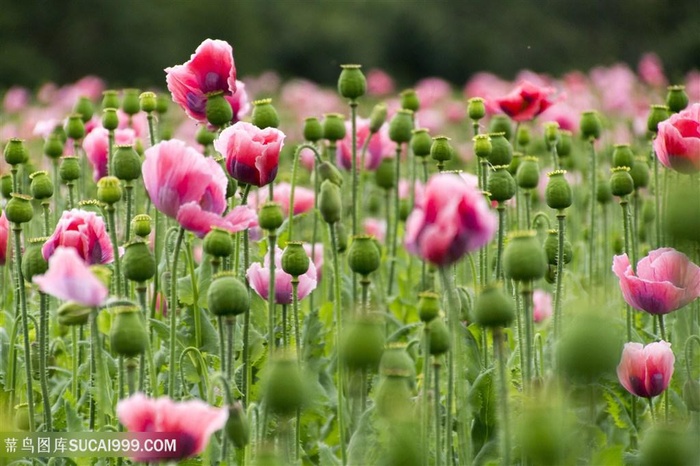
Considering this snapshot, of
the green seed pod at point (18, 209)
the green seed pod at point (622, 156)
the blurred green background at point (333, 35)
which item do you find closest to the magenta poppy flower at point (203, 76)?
the green seed pod at point (18, 209)

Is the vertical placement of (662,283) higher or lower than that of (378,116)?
lower

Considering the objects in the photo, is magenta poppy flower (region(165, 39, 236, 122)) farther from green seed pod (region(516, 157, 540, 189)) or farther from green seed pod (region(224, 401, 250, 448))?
green seed pod (region(224, 401, 250, 448))

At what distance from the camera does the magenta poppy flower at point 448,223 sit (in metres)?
1.56

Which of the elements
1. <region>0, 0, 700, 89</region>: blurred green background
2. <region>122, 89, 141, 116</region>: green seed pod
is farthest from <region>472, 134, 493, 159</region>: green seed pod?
<region>0, 0, 700, 89</region>: blurred green background

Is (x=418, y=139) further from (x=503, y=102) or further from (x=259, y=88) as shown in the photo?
(x=259, y=88)

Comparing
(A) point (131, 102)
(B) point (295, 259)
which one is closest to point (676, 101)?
(B) point (295, 259)

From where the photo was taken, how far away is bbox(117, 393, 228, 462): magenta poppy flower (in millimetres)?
1472

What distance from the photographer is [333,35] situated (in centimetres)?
2447

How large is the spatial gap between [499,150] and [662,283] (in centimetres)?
58

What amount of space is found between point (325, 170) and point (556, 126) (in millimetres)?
1185

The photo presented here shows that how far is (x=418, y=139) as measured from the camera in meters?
2.97

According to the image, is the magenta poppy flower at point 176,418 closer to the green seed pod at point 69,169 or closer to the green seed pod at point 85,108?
the green seed pod at point 69,169

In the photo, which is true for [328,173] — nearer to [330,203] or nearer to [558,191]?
[330,203]

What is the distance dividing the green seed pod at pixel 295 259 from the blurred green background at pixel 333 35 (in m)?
12.7
